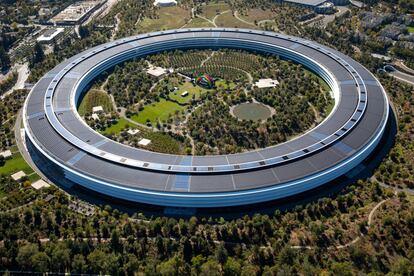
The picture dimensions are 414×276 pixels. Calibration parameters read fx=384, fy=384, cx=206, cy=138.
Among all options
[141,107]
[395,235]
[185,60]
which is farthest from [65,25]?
[395,235]

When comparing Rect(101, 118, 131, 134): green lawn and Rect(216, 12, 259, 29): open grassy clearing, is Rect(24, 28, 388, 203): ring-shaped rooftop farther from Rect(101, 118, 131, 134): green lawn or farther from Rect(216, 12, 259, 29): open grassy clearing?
Rect(216, 12, 259, 29): open grassy clearing

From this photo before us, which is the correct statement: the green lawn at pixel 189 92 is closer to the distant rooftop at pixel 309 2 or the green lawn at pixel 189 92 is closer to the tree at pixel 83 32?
the tree at pixel 83 32

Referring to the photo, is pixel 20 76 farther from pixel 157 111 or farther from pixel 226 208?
pixel 226 208

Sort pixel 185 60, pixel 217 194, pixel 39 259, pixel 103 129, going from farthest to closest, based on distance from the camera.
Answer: pixel 185 60 → pixel 103 129 → pixel 217 194 → pixel 39 259

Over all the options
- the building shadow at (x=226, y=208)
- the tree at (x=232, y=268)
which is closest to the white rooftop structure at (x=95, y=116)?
the building shadow at (x=226, y=208)

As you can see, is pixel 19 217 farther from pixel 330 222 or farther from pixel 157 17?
pixel 157 17
